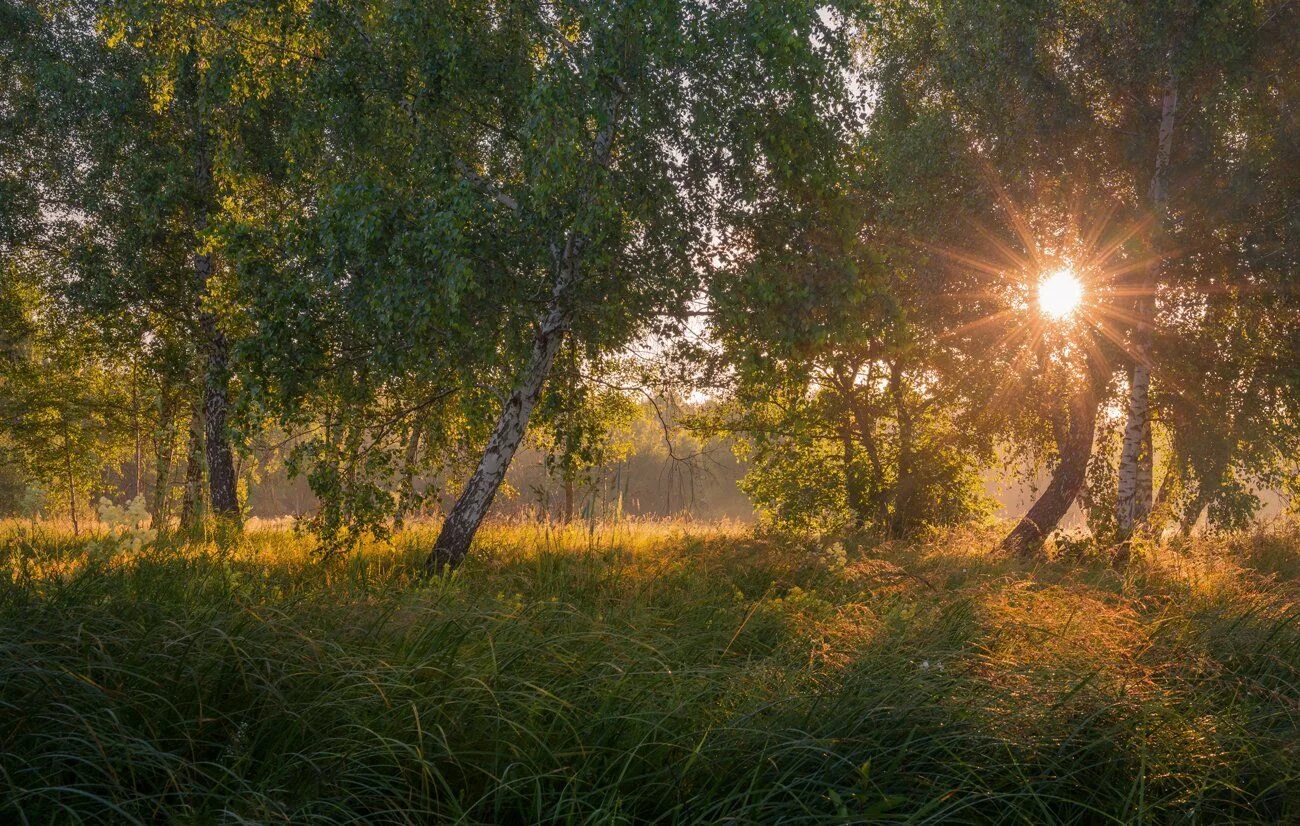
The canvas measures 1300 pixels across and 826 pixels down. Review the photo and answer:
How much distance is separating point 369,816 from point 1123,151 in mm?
13636

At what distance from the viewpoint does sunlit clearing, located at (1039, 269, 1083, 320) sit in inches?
514

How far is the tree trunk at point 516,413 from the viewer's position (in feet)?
27.9

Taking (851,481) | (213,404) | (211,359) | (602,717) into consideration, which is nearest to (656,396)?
(851,481)

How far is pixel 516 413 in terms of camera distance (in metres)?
9.09

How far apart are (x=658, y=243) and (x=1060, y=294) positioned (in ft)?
26.0

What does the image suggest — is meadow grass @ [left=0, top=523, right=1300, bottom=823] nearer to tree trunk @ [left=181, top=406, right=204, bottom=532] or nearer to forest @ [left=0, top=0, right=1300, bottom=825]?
forest @ [left=0, top=0, right=1300, bottom=825]

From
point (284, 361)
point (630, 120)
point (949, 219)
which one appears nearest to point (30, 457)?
point (284, 361)

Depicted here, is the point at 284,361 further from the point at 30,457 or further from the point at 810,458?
the point at 30,457

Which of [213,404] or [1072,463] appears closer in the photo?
[213,404]

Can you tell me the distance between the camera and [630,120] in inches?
314

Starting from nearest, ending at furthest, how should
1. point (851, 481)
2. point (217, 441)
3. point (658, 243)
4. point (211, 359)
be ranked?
1. point (658, 243)
2. point (211, 359)
3. point (217, 441)
4. point (851, 481)

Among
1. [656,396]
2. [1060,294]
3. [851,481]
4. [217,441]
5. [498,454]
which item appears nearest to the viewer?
[498,454]

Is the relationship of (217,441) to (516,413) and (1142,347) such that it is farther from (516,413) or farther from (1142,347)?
(1142,347)

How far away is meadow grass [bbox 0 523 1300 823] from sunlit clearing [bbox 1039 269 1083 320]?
8736 millimetres
